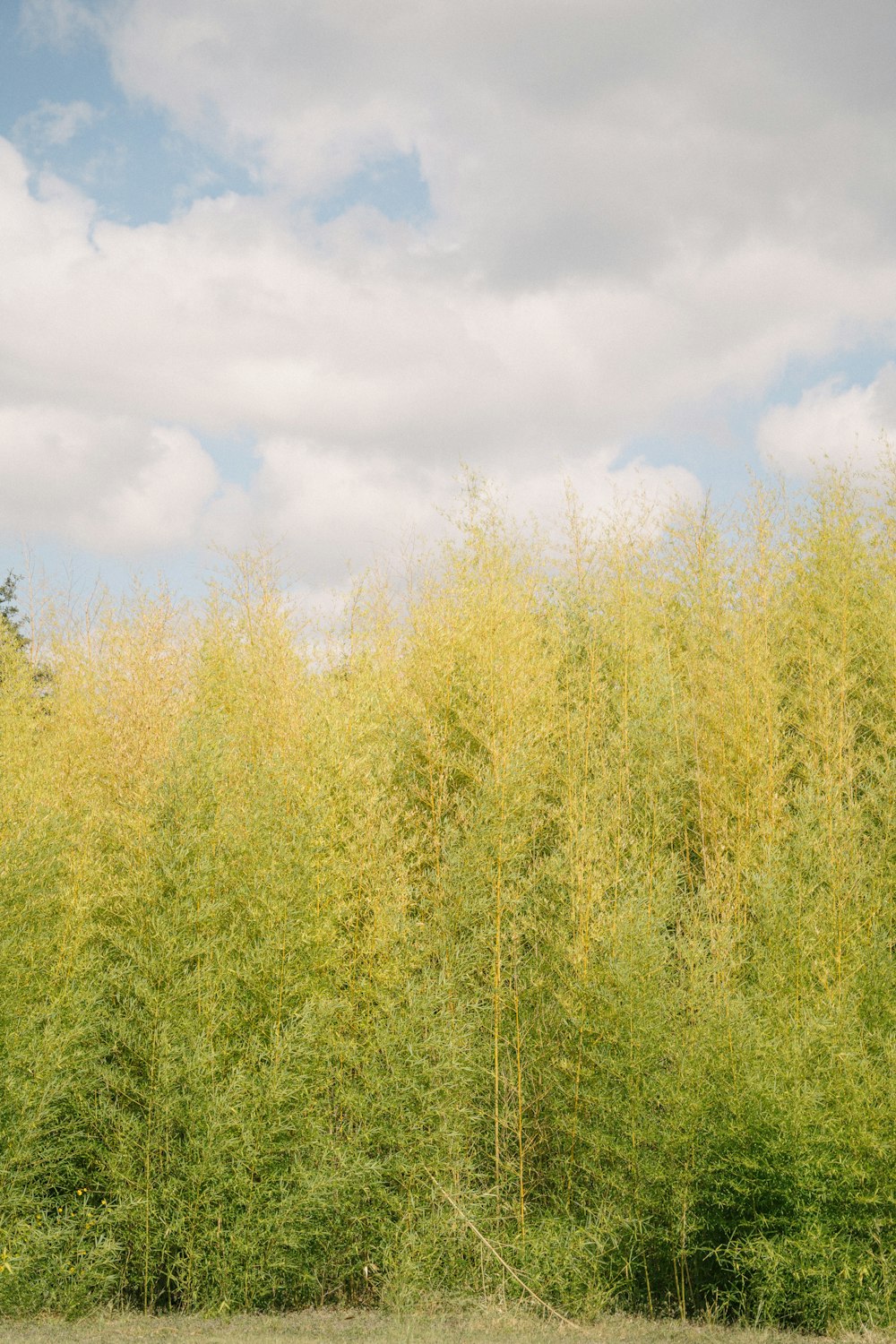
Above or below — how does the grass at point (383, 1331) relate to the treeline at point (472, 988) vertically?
below

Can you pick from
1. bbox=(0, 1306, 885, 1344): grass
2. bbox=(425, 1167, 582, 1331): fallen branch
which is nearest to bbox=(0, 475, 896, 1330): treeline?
bbox=(425, 1167, 582, 1331): fallen branch

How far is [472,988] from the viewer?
761cm

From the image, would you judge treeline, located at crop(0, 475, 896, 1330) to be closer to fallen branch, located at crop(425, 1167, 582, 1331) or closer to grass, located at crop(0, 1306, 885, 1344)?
fallen branch, located at crop(425, 1167, 582, 1331)

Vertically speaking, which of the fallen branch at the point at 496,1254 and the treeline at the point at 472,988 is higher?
the treeline at the point at 472,988

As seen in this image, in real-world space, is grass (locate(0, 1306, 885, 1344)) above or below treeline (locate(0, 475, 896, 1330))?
below

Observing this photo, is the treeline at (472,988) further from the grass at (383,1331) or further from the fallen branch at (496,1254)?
the grass at (383,1331)

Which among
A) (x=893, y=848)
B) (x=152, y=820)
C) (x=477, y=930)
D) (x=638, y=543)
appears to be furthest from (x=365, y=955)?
(x=638, y=543)

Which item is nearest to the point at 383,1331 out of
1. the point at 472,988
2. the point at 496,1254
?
the point at 496,1254

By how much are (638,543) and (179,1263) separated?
7.21 m

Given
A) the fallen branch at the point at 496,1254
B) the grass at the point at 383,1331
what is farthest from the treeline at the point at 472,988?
the grass at the point at 383,1331

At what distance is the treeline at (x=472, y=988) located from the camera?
259 inches

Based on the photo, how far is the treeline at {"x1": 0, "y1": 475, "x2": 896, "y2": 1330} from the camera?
21.6 ft

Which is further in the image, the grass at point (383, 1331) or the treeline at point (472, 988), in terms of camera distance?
the treeline at point (472, 988)

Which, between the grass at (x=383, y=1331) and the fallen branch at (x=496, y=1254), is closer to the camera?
the grass at (x=383, y=1331)
